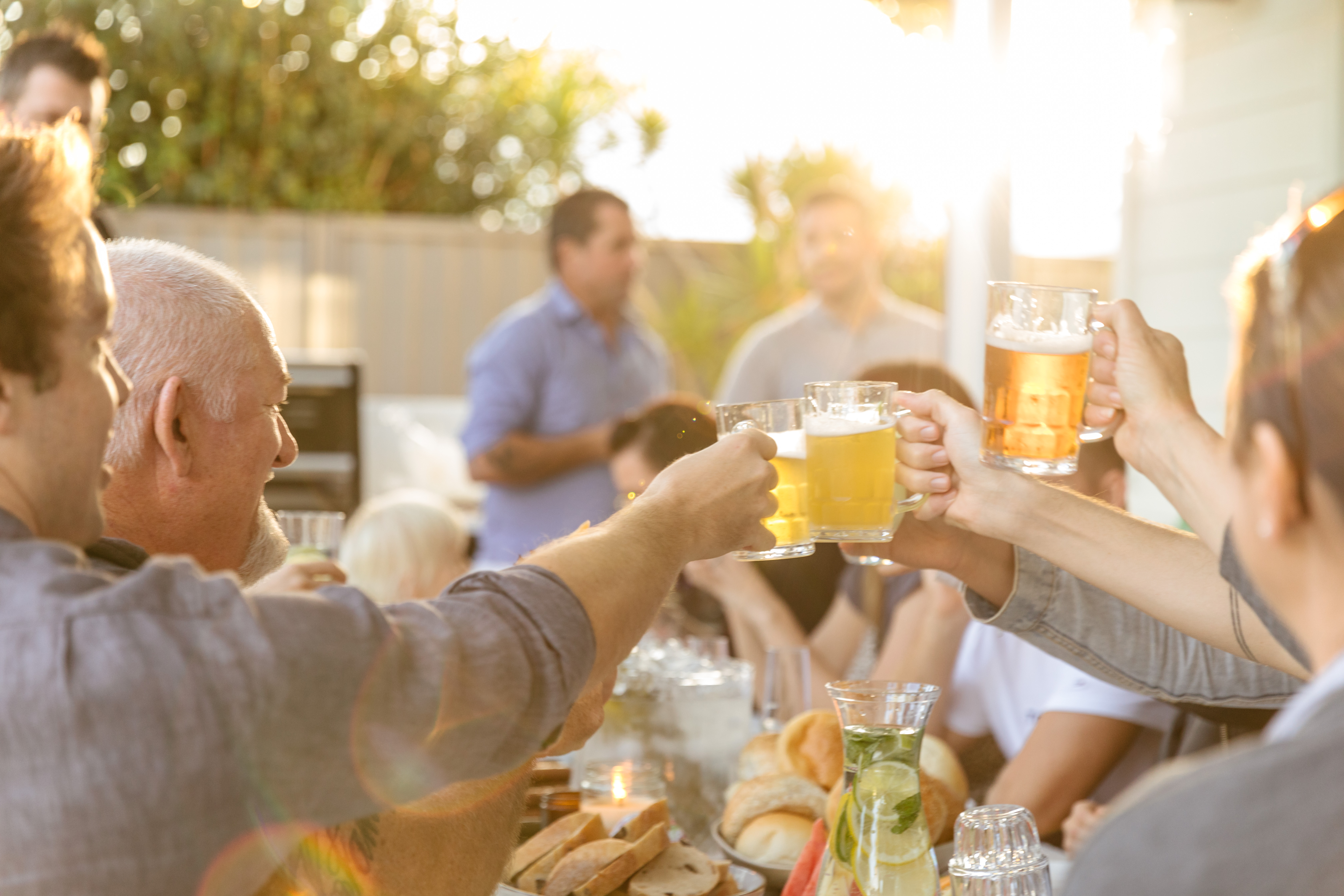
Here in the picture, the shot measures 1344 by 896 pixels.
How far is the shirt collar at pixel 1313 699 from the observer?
710mm

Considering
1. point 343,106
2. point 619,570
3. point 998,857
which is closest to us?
point 619,570

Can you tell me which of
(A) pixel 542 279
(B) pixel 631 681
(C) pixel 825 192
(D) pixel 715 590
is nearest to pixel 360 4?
(A) pixel 542 279

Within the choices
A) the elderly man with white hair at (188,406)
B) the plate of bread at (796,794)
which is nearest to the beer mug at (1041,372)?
the plate of bread at (796,794)

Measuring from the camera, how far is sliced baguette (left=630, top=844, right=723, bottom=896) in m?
1.36

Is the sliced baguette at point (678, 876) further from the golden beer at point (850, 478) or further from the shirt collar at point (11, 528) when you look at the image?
the shirt collar at point (11, 528)

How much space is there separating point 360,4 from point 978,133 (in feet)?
20.9

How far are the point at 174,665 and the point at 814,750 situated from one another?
1.08m

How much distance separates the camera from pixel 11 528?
2.89 ft

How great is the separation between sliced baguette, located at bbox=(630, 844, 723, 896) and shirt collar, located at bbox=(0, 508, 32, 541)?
2.45 ft

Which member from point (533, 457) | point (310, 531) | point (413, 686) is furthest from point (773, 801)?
point (533, 457)

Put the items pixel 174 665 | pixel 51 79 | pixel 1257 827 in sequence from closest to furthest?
pixel 1257 827 < pixel 174 665 < pixel 51 79

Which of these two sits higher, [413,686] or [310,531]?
[413,686]

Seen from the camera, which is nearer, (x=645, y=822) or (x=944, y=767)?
(x=645, y=822)

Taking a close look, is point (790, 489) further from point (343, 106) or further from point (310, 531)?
point (343, 106)
